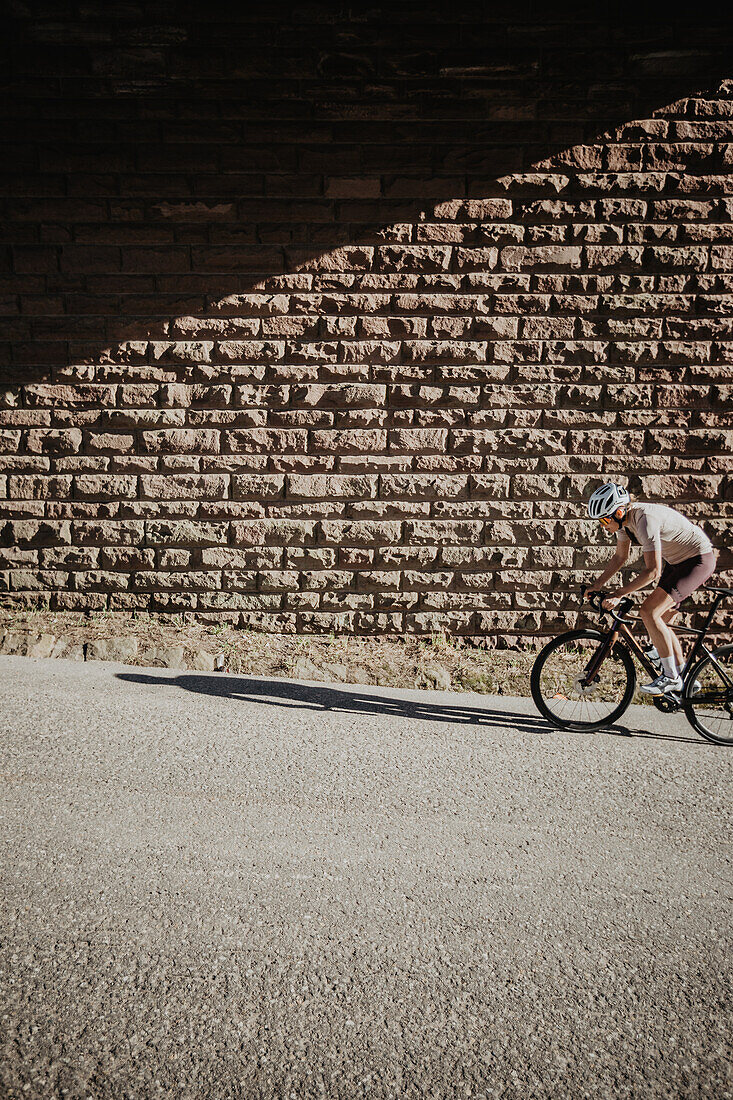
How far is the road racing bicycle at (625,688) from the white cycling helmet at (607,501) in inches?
22.1

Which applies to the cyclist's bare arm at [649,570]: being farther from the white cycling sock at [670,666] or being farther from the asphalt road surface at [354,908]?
the asphalt road surface at [354,908]

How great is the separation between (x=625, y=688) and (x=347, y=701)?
76.9 inches

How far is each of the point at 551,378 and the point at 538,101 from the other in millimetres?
2272

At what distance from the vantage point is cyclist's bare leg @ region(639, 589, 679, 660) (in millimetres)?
4621

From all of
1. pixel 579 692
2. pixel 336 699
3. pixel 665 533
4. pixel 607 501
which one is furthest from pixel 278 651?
pixel 665 533

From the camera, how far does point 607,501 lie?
4629mm

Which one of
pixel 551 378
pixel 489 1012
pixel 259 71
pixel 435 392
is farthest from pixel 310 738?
pixel 259 71

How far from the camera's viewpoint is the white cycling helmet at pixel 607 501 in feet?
15.2

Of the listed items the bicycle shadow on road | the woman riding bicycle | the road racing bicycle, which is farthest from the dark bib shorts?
the bicycle shadow on road

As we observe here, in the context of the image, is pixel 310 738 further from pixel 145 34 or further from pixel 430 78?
pixel 145 34

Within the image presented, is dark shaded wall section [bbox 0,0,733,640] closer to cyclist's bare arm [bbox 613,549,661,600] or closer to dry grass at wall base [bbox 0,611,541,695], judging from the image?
dry grass at wall base [bbox 0,611,541,695]

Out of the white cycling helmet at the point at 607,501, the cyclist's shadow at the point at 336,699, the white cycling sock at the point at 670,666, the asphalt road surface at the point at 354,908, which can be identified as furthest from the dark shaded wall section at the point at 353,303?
the asphalt road surface at the point at 354,908

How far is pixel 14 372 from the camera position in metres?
5.96

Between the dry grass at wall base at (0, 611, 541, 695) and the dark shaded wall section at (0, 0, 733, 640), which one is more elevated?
the dark shaded wall section at (0, 0, 733, 640)
